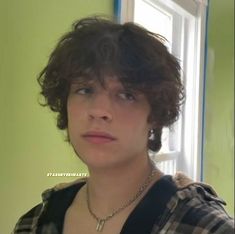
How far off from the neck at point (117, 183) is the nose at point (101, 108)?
103mm

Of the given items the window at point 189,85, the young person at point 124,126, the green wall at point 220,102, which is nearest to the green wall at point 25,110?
the young person at point 124,126

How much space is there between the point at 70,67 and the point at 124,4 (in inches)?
26.3

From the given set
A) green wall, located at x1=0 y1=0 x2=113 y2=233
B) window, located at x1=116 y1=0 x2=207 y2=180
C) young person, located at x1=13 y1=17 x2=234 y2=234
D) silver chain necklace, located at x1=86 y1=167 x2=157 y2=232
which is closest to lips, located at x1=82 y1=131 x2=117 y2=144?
young person, located at x1=13 y1=17 x2=234 y2=234

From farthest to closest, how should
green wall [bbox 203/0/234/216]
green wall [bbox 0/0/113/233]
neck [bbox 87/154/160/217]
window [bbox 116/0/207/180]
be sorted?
1. green wall [bbox 203/0/234/216]
2. window [bbox 116/0/207/180]
3. green wall [bbox 0/0/113/233]
4. neck [bbox 87/154/160/217]

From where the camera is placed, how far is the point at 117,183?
0.82 meters

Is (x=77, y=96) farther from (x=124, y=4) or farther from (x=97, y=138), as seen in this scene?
(x=124, y=4)

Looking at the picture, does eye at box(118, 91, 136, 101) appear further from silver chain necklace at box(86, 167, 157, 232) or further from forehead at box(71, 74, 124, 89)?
silver chain necklace at box(86, 167, 157, 232)

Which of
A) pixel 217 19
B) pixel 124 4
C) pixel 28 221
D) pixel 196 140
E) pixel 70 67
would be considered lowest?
pixel 28 221

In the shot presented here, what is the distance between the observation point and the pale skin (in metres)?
0.76

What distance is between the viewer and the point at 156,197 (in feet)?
2.57

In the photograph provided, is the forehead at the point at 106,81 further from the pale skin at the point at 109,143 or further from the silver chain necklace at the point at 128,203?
the silver chain necklace at the point at 128,203

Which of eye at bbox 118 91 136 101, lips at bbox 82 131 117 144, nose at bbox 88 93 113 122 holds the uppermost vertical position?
eye at bbox 118 91 136 101

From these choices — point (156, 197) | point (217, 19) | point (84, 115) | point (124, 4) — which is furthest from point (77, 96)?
point (217, 19)

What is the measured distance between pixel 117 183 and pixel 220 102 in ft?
6.80
